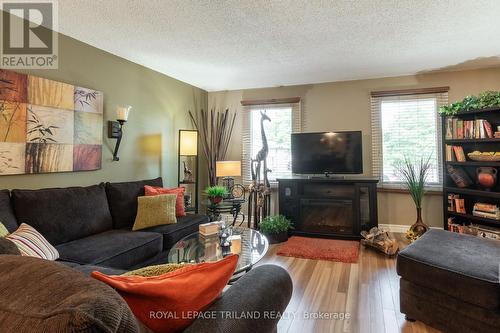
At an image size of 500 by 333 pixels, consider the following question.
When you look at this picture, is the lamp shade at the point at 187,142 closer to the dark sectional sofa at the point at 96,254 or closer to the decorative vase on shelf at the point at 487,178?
the dark sectional sofa at the point at 96,254

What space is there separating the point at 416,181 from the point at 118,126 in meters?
4.06

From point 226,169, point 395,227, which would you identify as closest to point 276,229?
point 226,169

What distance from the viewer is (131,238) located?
2373 millimetres

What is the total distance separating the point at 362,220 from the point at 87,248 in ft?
11.2

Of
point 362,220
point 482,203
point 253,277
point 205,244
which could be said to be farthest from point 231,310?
point 482,203

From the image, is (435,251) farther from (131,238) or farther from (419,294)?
(131,238)

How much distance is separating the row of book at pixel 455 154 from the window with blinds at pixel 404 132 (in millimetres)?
277

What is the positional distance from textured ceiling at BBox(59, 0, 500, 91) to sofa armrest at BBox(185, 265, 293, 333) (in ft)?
6.78

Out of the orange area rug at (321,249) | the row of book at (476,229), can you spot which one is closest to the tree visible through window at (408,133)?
the row of book at (476,229)

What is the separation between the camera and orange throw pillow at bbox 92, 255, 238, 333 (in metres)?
0.80

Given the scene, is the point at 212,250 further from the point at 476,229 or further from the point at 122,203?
the point at 476,229

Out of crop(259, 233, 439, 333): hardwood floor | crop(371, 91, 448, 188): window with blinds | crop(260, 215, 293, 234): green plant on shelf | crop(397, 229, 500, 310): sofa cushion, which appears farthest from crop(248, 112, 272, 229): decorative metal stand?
crop(397, 229, 500, 310): sofa cushion

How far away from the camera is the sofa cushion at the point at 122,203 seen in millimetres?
2809

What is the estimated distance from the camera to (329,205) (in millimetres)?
4008
